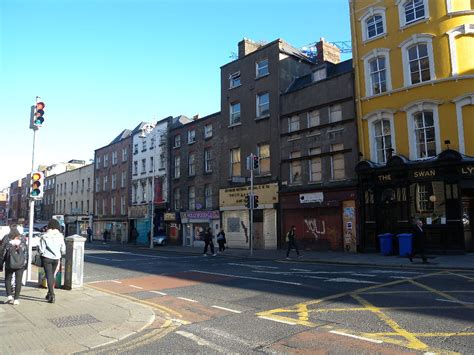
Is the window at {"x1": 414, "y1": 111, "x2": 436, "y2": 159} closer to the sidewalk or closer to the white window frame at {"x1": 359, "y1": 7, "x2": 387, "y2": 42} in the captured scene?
the white window frame at {"x1": 359, "y1": 7, "x2": 387, "y2": 42}

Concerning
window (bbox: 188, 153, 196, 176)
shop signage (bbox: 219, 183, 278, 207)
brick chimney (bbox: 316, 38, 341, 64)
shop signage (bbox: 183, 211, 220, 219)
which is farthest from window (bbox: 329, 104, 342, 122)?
window (bbox: 188, 153, 196, 176)

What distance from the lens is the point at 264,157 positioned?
29094 mm

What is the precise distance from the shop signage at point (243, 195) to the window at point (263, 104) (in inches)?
208

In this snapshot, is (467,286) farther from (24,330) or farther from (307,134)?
(307,134)

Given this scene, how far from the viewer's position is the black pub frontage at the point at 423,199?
18625mm

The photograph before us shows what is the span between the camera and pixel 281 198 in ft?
89.1

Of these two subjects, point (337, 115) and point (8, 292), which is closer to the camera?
point (8, 292)

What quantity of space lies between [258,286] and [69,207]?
57.1m

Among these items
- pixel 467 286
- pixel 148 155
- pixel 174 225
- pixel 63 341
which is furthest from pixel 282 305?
pixel 148 155

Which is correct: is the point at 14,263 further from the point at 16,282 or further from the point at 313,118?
the point at 313,118

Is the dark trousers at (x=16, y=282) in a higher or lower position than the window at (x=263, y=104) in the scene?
lower

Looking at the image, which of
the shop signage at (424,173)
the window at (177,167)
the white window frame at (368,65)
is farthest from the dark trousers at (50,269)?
the window at (177,167)

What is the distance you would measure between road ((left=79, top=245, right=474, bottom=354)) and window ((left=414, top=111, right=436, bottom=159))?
363 inches

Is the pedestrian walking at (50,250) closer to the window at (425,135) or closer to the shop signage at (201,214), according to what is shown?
the window at (425,135)
